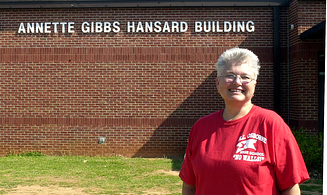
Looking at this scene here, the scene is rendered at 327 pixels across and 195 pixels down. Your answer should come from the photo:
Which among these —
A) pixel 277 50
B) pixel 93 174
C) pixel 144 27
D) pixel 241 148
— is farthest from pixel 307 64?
pixel 241 148

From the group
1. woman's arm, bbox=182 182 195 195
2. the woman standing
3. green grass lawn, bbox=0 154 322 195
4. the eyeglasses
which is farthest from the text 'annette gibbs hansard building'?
the eyeglasses

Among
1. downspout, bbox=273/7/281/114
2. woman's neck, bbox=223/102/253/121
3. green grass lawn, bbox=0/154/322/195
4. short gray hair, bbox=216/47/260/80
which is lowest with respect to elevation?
green grass lawn, bbox=0/154/322/195

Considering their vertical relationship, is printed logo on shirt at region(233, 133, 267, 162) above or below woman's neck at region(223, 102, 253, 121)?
below

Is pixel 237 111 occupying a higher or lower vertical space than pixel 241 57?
lower

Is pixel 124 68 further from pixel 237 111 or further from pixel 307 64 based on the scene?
pixel 237 111

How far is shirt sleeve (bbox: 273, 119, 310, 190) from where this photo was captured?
8.73 ft

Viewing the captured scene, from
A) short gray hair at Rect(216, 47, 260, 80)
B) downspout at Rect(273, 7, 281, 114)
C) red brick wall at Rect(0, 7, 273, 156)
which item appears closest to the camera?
short gray hair at Rect(216, 47, 260, 80)

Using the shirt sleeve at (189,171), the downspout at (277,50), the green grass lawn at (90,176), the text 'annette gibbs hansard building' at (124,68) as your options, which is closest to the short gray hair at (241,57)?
the shirt sleeve at (189,171)

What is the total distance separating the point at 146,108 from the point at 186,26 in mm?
2834

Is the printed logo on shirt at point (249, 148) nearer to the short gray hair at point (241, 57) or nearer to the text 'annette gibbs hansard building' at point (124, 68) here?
the short gray hair at point (241, 57)

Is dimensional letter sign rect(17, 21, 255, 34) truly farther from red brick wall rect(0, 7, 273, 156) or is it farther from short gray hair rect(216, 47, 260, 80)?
short gray hair rect(216, 47, 260, 80)

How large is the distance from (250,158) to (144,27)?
10810 mm

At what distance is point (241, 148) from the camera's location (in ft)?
9.07

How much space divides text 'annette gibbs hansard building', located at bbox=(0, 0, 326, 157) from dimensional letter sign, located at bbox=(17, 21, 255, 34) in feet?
0.10
